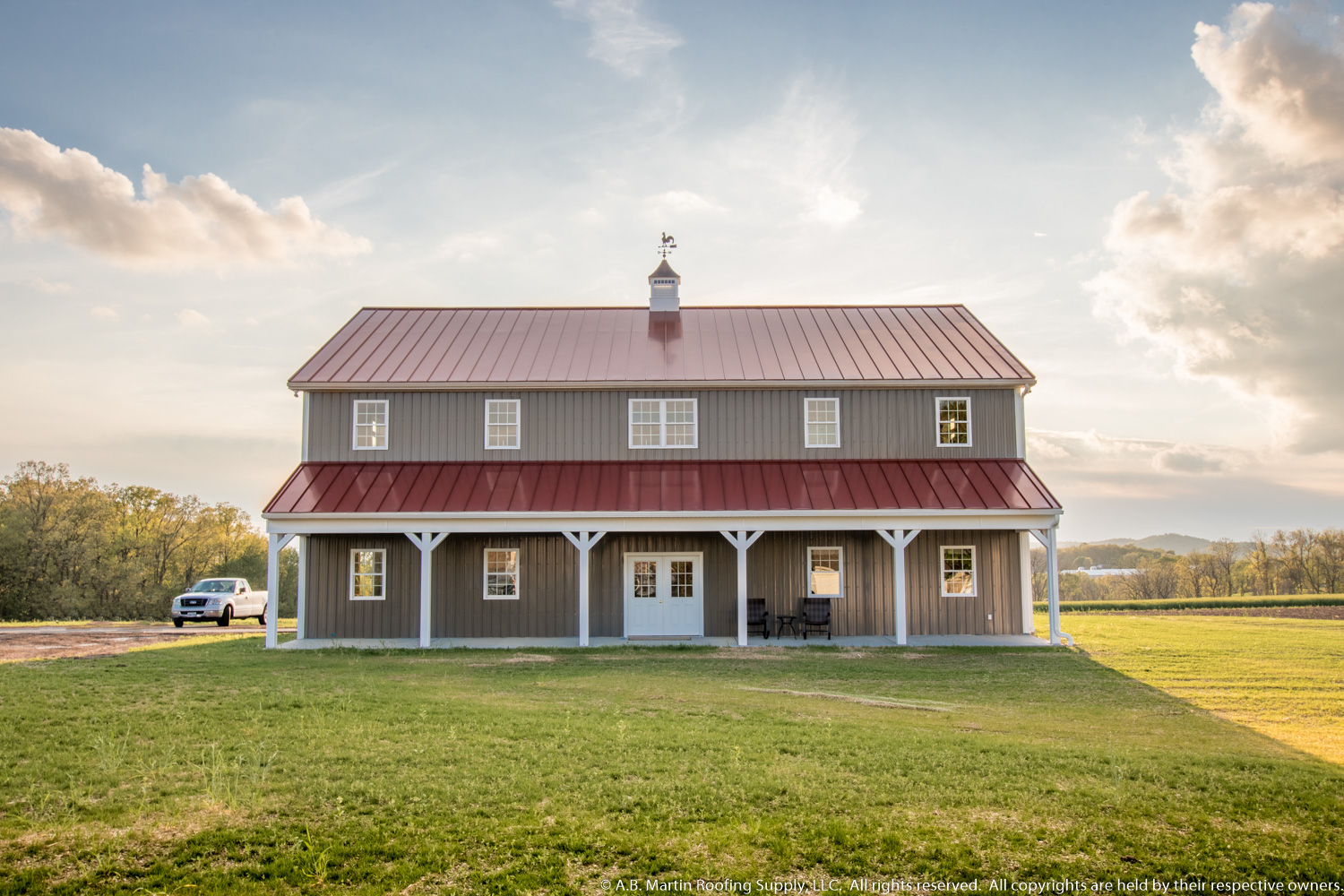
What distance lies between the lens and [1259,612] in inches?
1179

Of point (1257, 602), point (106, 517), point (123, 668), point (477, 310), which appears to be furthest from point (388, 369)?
point (106, 517)

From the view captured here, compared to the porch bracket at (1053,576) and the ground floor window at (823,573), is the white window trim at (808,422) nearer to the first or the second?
the ground floor window at (823,573)

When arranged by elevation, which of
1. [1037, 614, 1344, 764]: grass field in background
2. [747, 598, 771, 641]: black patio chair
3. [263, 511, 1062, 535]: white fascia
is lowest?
[1037, 614, 1344, 764]: grass field in background

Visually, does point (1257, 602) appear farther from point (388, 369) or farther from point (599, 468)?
point (388, 369)

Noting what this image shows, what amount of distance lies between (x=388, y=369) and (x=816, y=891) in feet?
62.5

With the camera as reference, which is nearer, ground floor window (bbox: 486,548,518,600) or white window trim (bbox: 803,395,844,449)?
ground floor window (bbox: 486,548,518,600)

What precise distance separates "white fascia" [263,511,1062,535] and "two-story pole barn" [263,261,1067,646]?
0.14ft

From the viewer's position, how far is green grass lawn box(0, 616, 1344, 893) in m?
6.22

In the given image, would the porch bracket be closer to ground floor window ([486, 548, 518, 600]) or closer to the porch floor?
the porch floor

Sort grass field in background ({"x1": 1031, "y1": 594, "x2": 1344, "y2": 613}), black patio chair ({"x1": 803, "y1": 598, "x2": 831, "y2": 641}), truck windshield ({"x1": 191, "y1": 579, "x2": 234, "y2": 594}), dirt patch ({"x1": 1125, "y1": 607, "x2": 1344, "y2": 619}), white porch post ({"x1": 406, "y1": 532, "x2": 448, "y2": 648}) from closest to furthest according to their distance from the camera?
1. white porch post ({"x1": 406, "y1": 532, "x2": 448, "y2": 648})
2. black patio chair ({"x1": 803, "y1": 598, "x2": 831, "y2": 641})
3. dirt patch ({"x1": 1125, "y1": 607, "x2": 1344, "y2": 619})
4. truck windshield ({"x1": 191, "y1": 579, "x2": 234, "y2": 594})
5. grass field in background ({"x1": 1031, "y1": 594, "x2": 1344, "y2": 613})

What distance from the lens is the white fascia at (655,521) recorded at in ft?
63.6

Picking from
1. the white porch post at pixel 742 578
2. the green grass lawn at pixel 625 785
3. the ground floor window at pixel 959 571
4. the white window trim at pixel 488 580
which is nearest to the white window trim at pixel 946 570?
the ground floor window at pixel 959 571

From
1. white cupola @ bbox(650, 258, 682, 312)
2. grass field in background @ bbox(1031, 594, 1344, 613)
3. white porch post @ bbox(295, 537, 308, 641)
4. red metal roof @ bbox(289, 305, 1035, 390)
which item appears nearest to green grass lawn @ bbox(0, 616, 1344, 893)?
white porch post @ bbox(295, 537, 308, 641)

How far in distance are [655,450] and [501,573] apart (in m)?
4.67
